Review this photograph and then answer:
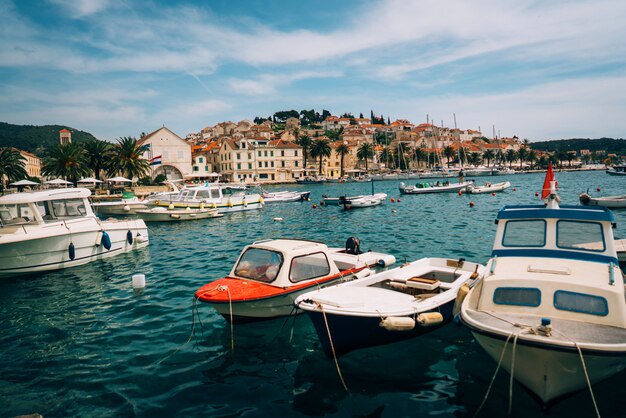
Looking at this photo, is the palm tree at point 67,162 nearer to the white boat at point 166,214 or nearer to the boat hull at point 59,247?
the white boat at point 166,214

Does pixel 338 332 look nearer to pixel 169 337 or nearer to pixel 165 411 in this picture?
pixel 165 411

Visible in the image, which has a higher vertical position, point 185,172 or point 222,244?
point 185,172

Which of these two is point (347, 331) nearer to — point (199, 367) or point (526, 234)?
point (199, 367)

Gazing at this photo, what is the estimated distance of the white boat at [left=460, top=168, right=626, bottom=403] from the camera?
6.48 metres

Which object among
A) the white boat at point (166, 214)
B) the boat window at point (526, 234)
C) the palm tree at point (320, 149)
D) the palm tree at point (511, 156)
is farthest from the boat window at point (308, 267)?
the palm tree at point (511, 156)

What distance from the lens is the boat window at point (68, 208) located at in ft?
61.5

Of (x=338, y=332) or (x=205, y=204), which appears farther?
(x=205, y=204)

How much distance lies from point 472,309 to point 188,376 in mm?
6089

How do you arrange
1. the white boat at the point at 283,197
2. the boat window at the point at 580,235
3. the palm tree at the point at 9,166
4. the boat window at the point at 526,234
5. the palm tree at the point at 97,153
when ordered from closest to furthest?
1. the boat window at the point at 580,235
2. the boat window at the point at 526,234
3. the white boat at the point at 283,197
4. the palm tree at the point at 9,166
5. the palm tree at the point at 97,153

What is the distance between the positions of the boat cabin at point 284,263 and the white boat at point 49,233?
1088 centimetres

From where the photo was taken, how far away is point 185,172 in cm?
9075

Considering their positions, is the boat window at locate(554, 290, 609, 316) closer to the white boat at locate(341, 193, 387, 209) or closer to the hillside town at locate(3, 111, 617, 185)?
the white boat at locate(341, 193, 387, 209)

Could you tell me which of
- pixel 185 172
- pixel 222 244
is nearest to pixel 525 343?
pixel 222 244

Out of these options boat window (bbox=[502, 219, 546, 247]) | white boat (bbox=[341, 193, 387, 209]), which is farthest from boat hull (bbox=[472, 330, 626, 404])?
white boat (bbox=[341, 193, 387, 209])
